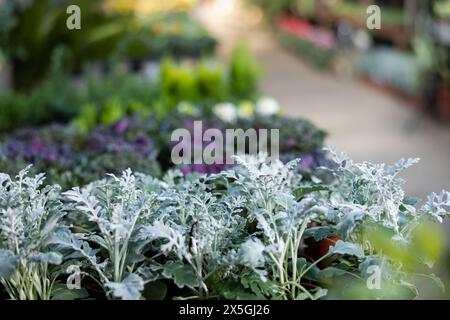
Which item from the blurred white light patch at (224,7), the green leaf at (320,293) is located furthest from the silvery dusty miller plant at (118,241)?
the blurred white light patch at (224,7)

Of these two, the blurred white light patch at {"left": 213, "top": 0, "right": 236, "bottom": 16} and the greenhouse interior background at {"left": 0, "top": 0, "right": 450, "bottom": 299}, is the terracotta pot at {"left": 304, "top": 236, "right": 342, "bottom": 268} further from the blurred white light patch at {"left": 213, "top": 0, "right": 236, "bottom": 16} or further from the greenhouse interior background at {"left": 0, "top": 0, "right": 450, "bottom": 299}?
the blurred white light patch at {"left": 213, "top": 0, "right": 236, "bottom": 16}

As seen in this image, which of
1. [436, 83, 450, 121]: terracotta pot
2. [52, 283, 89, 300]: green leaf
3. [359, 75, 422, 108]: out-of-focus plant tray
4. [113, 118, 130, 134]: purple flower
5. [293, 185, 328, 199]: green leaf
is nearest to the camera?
[52, 283, 89, 300]: green leaf

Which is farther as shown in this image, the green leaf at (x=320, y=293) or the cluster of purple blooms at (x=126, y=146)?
the cluster of purple blooms at (x=126, y=146)

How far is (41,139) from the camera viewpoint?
110 inches

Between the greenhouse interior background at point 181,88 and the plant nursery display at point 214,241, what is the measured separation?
128 millimetres

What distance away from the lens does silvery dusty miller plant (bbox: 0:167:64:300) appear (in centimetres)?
129

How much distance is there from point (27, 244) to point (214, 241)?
0.35 meters

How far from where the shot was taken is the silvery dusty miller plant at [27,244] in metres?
1.29

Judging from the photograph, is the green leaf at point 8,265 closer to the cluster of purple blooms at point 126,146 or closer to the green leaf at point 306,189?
the green leaf at point 306,189

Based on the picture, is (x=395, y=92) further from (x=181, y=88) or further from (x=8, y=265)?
(x=8, y=265)

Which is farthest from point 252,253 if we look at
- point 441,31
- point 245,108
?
point 441,31

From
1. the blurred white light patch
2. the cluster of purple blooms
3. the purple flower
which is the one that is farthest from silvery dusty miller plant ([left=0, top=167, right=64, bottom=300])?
the blurred white light patch
